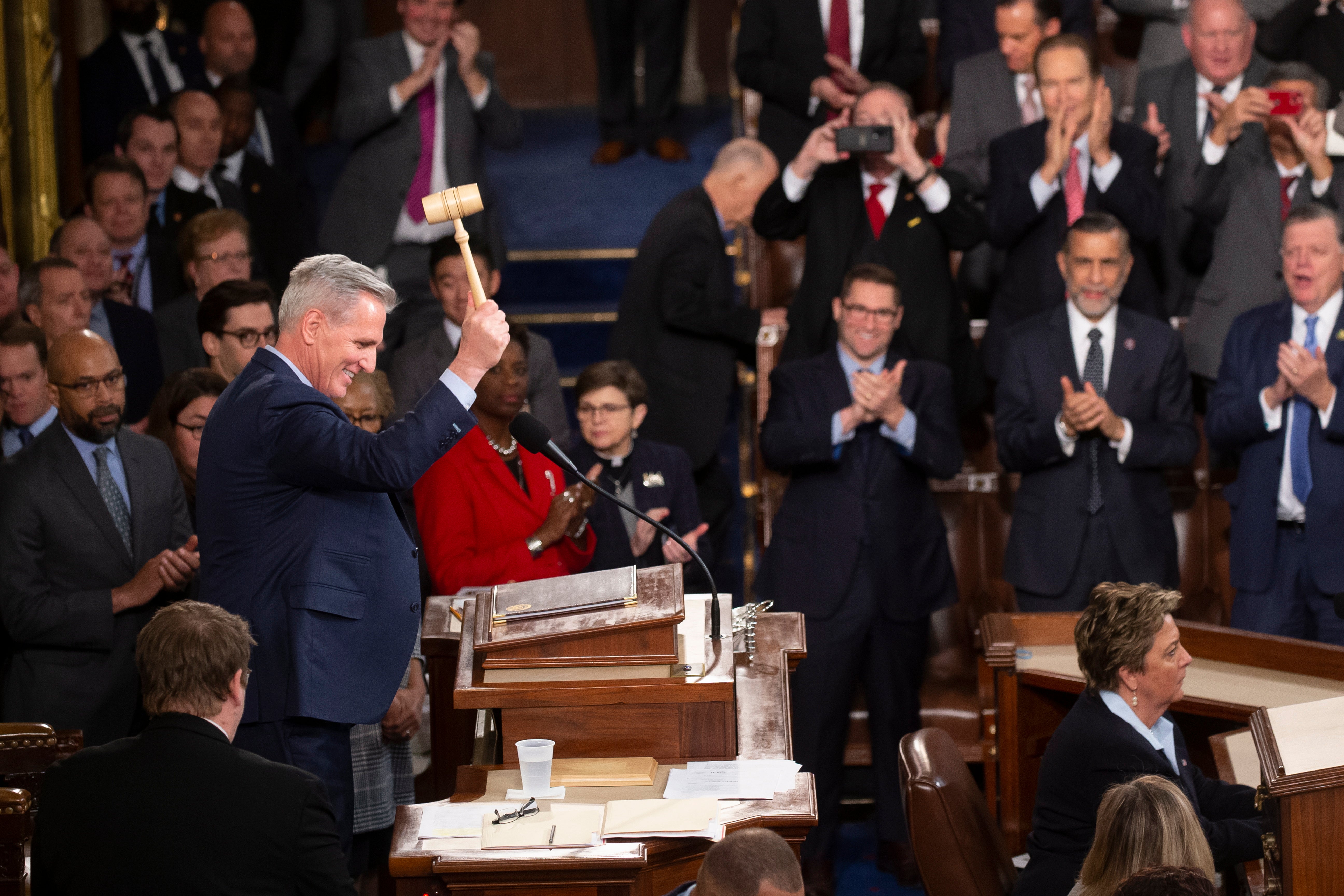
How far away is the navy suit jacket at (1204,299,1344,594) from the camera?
4.34 m

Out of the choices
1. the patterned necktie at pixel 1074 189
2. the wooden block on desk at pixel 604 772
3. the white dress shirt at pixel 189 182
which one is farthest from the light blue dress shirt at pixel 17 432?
the patterned necktie at pixel 1074 189

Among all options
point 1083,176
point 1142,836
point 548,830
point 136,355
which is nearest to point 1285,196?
point 1083,176

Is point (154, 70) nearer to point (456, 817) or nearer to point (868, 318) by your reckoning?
point (868, 318)

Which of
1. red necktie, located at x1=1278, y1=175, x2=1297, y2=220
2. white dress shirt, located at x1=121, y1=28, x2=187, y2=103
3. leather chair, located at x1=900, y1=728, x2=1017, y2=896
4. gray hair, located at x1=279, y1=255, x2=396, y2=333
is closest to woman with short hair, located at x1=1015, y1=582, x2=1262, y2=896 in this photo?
leather chair, located at x1=900, y1=728, x2=1017, y2=896

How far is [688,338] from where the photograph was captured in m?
5.32

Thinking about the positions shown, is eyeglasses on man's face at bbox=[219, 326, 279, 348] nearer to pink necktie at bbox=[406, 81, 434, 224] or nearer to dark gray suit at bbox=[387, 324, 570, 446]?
dark gray suit at bbox=[387, 324, 570, 446]

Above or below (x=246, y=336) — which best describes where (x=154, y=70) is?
above

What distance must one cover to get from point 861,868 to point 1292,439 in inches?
70.0

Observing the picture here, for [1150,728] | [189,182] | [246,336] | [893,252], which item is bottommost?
[1150,728]

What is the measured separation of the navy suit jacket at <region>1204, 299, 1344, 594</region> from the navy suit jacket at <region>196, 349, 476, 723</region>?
2784mm

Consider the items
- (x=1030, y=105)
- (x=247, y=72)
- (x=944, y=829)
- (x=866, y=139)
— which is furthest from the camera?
(x=247, y=72)

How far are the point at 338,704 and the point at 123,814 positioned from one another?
20.5 inches

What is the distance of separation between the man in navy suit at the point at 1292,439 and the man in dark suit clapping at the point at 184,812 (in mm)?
3137

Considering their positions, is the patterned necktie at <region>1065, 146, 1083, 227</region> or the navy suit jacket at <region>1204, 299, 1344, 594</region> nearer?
the navy suit jacket at <region>1204, 299, 1344, 594</region>
